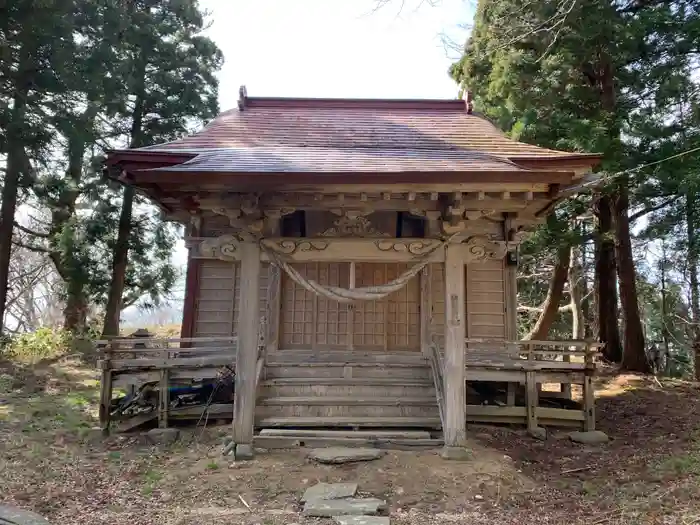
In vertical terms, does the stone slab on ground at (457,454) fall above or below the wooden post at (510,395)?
below

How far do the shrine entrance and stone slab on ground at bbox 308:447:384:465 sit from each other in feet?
10.1

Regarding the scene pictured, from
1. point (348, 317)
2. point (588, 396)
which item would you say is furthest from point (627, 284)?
point (348, 317)

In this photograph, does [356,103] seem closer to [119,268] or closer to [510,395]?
[510,395]

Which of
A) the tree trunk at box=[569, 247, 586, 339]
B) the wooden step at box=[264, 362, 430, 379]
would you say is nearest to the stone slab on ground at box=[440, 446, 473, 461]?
the wooden step at box=[264, 362, 430, 379]

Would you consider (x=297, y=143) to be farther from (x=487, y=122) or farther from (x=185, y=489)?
(x=185, y=489)

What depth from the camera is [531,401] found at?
7.77 meters

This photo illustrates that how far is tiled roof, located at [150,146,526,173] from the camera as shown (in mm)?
5641

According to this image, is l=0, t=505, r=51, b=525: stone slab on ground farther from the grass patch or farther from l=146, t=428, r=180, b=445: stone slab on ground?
the grass patch

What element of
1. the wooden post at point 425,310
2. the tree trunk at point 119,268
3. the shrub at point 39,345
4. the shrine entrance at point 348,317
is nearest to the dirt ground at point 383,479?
the wooden post at point 425,310

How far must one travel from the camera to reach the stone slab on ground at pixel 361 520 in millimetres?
4457

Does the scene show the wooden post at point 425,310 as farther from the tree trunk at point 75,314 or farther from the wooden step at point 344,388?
the tree trunk at point 75,314

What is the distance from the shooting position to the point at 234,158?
20.7ft

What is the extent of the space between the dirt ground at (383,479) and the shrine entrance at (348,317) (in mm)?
2202

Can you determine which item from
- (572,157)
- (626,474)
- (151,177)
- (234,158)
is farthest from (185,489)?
(572,157)
